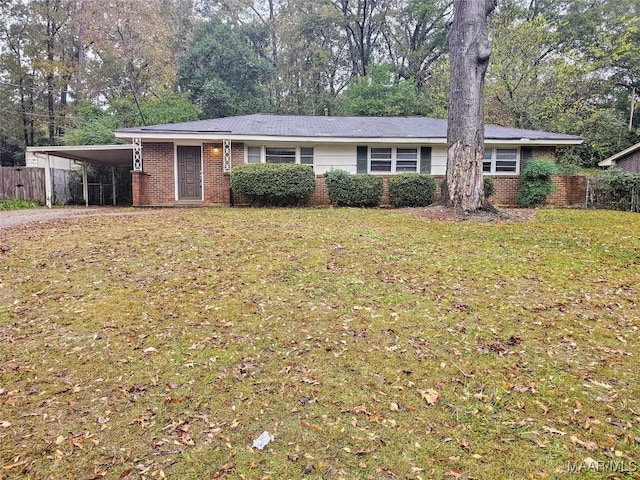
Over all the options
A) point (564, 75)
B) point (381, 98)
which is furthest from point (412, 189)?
point (381, 98)

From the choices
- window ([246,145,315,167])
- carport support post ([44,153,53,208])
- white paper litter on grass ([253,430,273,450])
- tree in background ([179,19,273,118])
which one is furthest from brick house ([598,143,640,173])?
carport support post ([44,153,53,208])

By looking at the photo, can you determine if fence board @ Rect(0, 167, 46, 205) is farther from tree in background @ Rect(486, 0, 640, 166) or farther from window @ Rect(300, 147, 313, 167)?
tree in background @ Rect(486, 0, 640, 166)

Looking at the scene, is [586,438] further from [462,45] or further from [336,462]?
[462,45]

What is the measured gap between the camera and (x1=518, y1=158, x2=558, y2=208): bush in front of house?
45.1 ft

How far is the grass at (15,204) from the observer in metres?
14.2

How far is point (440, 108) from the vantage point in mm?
24203

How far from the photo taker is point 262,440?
2.39 m

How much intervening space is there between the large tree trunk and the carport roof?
11.0 m

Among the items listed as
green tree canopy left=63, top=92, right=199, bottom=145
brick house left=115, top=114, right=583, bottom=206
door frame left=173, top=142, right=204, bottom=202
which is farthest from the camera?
green tree canopy left=63, top=92, right=199, bottom=145

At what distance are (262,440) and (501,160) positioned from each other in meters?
15.6

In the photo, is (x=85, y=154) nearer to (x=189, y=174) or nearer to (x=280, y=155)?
(x=189, y=174)

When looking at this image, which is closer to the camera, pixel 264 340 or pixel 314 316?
pixel 264 340

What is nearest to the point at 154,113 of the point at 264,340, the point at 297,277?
the point at 297,277

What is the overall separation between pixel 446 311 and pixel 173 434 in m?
2.80
